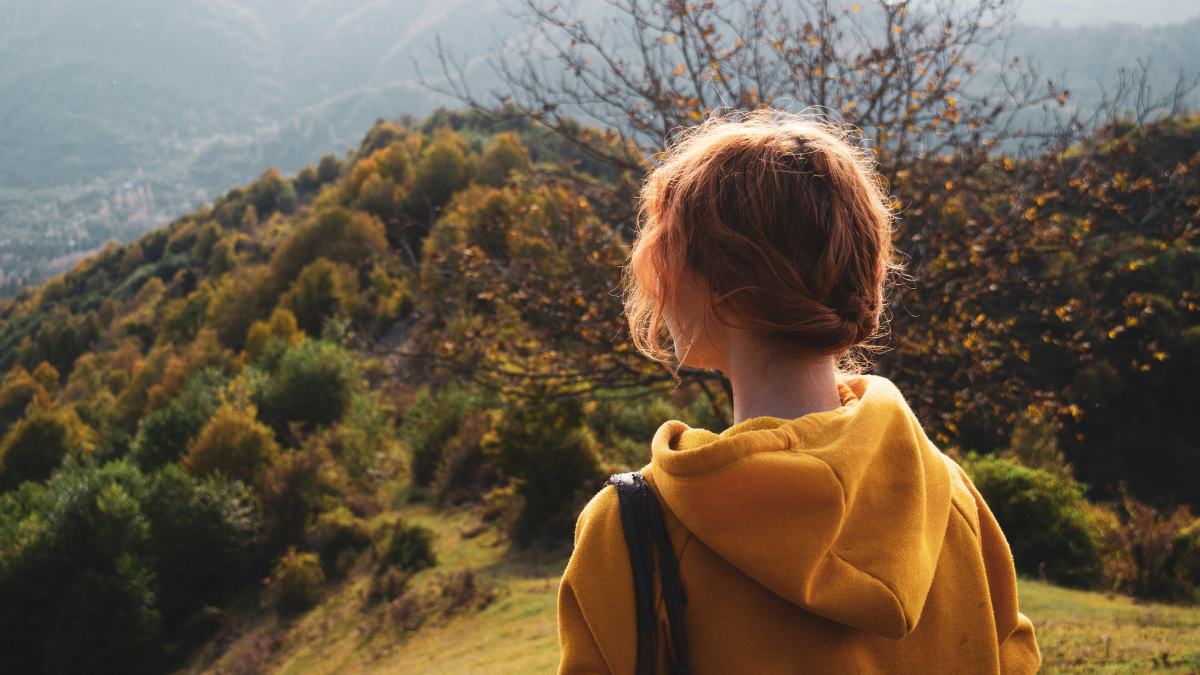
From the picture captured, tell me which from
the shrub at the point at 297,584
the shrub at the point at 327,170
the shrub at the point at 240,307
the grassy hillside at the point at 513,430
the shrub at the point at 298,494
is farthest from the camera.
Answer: the shrub at the point at 327,170

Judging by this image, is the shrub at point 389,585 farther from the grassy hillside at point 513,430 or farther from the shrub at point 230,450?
the shrub at point 230,450

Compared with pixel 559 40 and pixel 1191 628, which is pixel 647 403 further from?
pixel 1191 628

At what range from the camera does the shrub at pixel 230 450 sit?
17547 mm

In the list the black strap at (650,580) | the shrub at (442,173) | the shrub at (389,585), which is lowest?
the shrub at (389,585)

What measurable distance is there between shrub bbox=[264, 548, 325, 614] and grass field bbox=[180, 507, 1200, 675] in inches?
14.0

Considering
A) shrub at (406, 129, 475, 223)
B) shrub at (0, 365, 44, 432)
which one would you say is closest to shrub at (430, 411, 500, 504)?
shrub at (406, 129, 475, 223)

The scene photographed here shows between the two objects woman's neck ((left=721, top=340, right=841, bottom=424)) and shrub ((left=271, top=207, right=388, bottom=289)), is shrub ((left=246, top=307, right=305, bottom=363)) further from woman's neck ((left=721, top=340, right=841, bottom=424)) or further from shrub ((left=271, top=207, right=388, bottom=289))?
woman's neck ((left=721, top=340, right=841, bottom=424))

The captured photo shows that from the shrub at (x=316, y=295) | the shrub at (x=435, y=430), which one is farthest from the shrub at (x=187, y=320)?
the shrub at (x=435, y=430)

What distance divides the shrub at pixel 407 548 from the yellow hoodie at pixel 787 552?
11685 millimetres

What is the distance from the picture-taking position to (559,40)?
6445mm

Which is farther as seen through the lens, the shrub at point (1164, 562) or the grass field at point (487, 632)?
the shrub at point (1164, 562)

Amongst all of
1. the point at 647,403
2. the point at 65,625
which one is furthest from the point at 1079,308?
the point at 65,625

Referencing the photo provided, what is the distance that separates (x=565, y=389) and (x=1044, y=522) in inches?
214

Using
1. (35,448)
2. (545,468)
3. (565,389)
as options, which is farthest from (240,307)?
(565,389)
